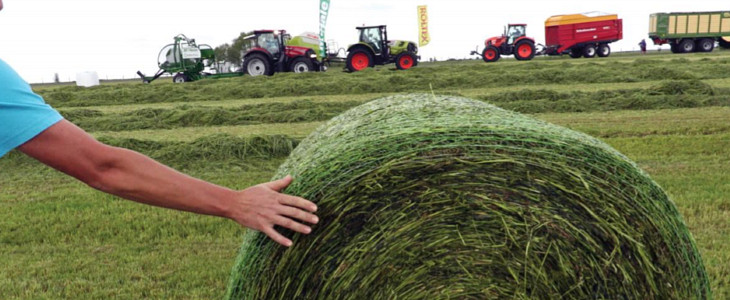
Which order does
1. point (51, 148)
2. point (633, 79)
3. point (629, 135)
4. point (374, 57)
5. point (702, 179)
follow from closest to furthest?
point (51, 148) → point (702, 179) → point (629, 135) → point (633, 79) → point (374, 57)

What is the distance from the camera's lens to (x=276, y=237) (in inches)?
95.7

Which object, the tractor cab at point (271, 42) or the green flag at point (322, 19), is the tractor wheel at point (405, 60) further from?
the tractor cab at point (271, 42)

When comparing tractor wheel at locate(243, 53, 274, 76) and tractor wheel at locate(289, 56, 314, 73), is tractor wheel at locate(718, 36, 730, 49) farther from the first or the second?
tractor wheel at locate(243, 53, 274, 76)

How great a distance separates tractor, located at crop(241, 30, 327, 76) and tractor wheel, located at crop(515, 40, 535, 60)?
1123 centimetres

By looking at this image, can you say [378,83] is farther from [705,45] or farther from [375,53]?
[705,45]

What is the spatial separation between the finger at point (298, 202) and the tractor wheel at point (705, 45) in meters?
43.4

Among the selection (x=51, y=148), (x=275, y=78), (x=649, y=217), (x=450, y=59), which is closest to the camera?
(x=51, y=148)

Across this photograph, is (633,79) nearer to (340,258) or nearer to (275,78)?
(275,78)

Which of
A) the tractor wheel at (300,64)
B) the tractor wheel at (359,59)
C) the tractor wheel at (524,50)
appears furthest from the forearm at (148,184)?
the tractor wheel at (524,50)

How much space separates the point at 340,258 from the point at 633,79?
17.3 metres

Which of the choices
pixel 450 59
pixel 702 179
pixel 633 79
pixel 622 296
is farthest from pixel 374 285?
pixel 450 59

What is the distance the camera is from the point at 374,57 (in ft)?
89.2

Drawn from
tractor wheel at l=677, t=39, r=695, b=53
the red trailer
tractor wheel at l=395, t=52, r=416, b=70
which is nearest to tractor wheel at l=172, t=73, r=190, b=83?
tractor wheel at l=395, t=52, r=416, b=70

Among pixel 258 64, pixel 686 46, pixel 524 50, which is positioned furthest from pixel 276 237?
pixel 686 46
